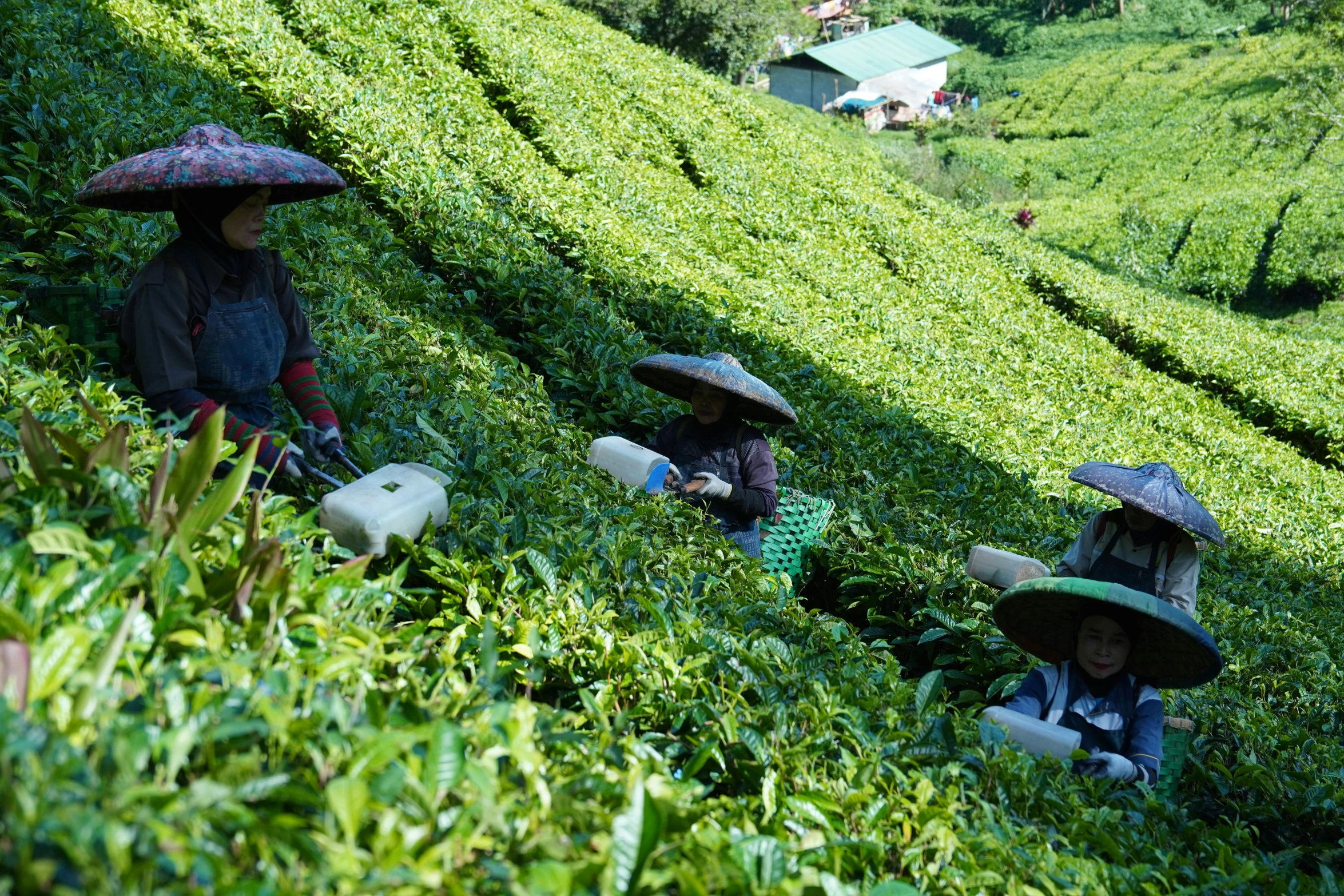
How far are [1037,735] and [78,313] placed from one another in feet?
11.5

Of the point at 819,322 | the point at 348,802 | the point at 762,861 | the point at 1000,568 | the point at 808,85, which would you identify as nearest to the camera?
the point at 348,802

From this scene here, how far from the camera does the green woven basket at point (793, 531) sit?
4949mm

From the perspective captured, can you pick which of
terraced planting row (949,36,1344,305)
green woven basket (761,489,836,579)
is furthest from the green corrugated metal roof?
green woven basket (761,489,836,579)

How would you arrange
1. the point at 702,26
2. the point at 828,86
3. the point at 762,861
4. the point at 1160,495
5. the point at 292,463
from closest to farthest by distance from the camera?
the point at 762,861 < the point at 292,463 < the point at 1160,495 < the point at 702,26 < the point at 828,86

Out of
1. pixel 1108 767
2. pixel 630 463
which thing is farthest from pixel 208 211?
pixel 1108 767

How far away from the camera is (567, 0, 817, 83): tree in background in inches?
1121

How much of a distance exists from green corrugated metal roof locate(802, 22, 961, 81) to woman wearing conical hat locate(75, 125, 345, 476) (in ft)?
162

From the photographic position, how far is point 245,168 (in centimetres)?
302

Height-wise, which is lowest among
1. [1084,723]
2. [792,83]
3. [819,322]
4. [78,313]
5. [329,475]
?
[792,83]

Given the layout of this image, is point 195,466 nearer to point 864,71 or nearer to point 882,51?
point 864,71

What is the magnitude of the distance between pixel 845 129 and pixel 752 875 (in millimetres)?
32327

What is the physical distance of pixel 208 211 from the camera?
10.4ft

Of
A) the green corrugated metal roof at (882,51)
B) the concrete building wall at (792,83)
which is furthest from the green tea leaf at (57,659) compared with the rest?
the concrete building wall at (792,83)

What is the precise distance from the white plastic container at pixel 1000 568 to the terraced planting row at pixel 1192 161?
21516 millimetres
